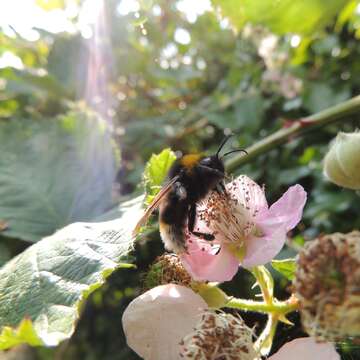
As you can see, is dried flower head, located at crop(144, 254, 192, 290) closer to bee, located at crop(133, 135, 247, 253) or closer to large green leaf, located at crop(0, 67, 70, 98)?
bee, located at crop(133, 135, 247, 253)

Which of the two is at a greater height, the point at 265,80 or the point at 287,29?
the point at 265,80

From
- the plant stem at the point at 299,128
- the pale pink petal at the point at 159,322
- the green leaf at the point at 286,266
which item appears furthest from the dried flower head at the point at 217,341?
the plant stem at the point at 299,128

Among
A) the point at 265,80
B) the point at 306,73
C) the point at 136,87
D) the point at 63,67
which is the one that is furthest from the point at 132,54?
the point at 306,73

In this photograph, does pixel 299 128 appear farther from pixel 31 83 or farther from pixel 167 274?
pixel 31 83

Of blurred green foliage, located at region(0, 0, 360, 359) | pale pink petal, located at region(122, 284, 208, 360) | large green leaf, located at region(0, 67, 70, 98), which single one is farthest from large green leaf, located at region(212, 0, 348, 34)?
large green leaf, located at region(0, 67, 70, 98)

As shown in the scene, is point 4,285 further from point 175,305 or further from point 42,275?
point 175,305

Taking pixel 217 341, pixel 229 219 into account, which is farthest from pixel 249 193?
pixel 217 341
